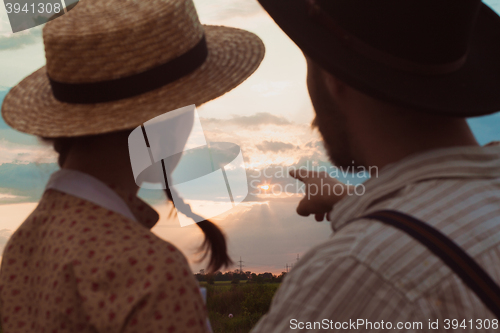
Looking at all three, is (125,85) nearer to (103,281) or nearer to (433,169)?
(103,281)

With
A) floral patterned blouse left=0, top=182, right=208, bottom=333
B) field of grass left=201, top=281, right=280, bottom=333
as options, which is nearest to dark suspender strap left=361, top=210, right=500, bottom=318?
floral patterned blouse left=0, top=182, right=208, bottom=333

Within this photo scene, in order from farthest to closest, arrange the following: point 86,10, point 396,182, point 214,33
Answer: point 214,33
point 86,10
point 396,182

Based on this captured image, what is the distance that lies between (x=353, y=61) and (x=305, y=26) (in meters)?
0.26

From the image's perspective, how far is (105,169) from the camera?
1594mm

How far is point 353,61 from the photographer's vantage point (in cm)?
142

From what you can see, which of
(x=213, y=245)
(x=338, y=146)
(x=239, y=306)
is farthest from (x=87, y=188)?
(x=239, y=306)

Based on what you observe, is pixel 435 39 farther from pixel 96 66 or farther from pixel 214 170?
pixel 214 170

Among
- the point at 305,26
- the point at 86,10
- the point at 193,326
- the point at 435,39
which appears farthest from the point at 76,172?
the point at 435,39

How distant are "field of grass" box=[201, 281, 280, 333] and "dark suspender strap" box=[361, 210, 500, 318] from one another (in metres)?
12.2

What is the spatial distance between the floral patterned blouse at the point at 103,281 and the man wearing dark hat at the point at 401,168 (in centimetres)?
31

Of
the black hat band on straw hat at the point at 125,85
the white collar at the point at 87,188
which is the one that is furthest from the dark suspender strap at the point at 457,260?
the black hat band on straw hat at the point at 125,85

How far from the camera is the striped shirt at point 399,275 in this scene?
1030mm

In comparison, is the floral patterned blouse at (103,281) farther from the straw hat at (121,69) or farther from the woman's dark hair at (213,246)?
the woman's dark hair at (213,246)

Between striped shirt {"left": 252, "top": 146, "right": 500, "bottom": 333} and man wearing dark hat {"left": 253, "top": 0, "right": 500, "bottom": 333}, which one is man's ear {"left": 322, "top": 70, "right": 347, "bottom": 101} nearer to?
man wearing dark hat {"left": 253, "top": 0, "right": 500, "bottom": 333}
